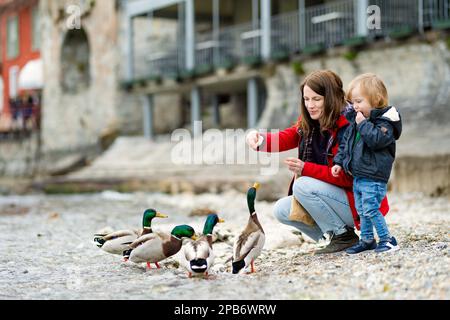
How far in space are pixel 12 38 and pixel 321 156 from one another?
107ft

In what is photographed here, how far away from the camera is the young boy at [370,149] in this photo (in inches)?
199

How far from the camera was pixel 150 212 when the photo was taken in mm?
5801

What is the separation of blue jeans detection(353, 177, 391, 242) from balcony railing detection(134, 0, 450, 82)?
10.1m

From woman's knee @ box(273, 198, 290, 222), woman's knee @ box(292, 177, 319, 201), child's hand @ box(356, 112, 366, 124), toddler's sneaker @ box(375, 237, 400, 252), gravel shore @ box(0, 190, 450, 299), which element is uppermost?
child's hand @ box(356, 112, 366, 124)

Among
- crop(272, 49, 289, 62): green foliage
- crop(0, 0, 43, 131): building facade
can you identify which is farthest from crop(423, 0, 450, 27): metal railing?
crop(0, 0, 43, 131): building facade

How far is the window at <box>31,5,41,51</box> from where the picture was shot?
33000mm

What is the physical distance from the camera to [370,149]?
5148 mm

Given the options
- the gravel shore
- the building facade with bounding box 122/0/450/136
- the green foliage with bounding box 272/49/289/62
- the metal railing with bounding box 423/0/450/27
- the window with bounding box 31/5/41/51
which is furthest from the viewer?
the window with bounding box 31/5/41/51

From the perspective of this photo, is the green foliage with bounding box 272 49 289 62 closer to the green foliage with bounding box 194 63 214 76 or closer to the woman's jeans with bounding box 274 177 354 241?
the green foliage with bounding box 194 63 214 76

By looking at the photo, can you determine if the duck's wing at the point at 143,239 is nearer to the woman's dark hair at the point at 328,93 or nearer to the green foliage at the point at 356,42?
the woman's dark hair at the point at 328,93

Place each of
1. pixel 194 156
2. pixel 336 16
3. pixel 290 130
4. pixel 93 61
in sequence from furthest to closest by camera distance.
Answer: pixel 93 61 → pixel 194 156 → pixel 336 16 → pixel 290 130
